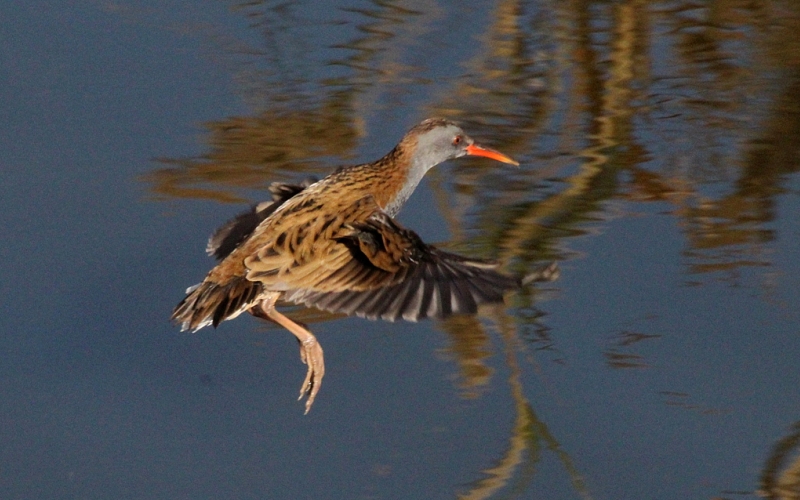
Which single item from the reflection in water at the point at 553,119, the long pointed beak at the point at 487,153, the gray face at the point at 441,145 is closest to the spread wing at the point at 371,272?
the reflection in water at the point at 553,119

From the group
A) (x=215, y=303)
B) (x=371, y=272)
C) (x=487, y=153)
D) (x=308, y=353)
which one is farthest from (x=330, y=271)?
(x=487, y=153)

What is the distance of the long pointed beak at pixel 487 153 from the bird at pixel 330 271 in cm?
78

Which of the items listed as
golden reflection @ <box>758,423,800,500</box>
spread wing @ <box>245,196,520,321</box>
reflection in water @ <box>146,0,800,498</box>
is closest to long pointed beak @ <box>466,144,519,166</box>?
reflection in water @ <box>146,0,800,498</box>

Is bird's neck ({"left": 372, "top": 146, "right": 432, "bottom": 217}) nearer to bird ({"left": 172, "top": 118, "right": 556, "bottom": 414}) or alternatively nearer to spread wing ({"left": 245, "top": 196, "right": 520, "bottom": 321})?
bird ({"left": 172, "top": 118, "right": 556, "bottom": 414})

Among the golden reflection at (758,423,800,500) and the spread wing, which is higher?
the spread wing

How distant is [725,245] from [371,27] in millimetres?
3324

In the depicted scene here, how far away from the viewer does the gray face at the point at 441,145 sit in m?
6.97

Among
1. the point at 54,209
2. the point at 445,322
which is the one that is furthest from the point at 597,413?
the point at 54,209

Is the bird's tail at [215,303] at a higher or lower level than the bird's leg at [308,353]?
higher

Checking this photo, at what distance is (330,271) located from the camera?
599cm

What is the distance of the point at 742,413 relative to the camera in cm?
564

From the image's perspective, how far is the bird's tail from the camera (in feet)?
19.0

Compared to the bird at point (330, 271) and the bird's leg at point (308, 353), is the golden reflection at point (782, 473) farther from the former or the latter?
the bird's leg at point (308, 353)

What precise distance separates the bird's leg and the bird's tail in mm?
193
